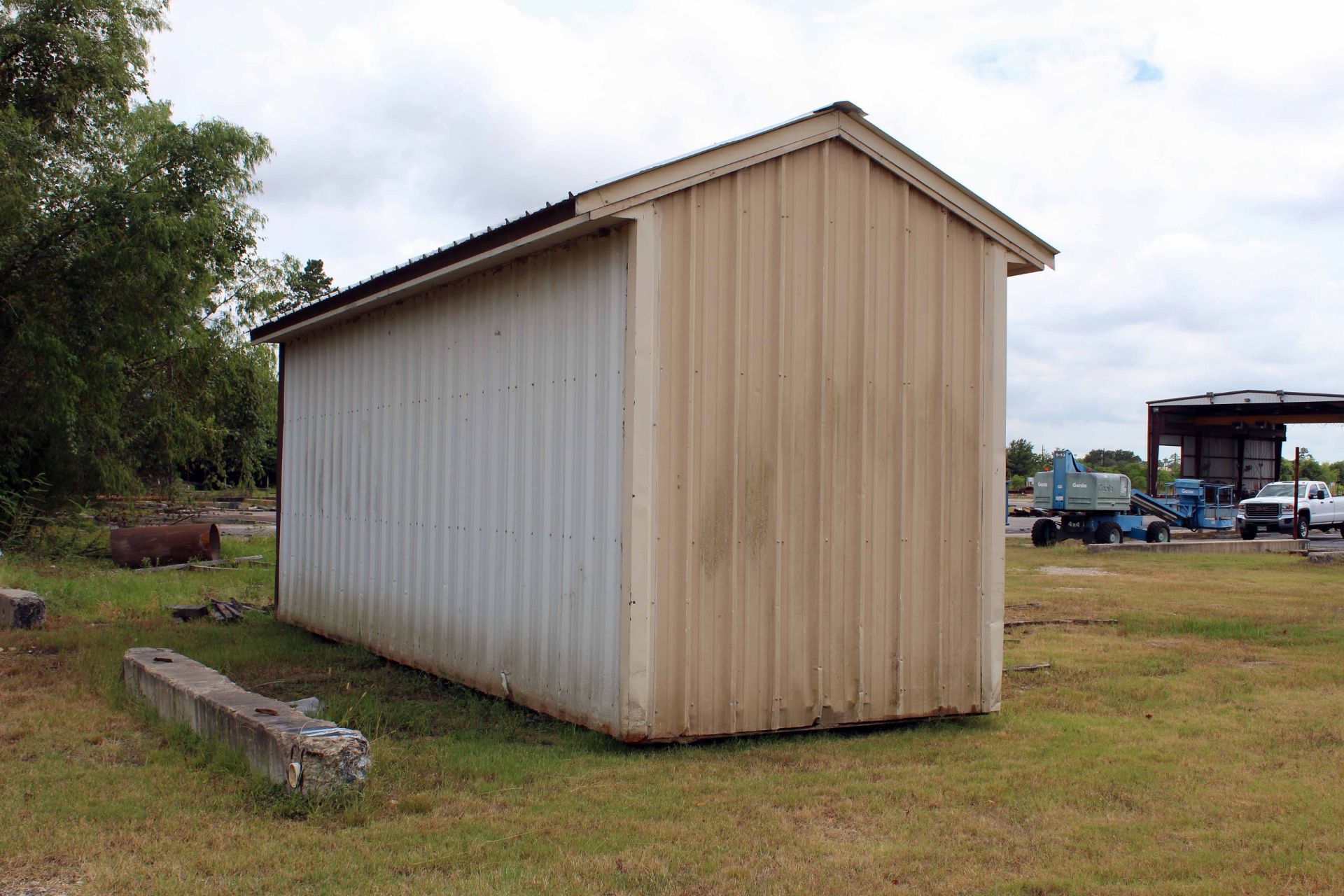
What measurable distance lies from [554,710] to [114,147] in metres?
16.6

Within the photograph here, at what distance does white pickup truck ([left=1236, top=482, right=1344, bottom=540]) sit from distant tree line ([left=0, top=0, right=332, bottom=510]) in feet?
90.4

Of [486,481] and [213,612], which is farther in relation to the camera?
[213,612]

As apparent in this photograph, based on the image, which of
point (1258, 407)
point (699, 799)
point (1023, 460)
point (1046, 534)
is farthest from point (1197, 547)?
point (1023, 460)

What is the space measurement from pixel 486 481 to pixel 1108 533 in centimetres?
2144

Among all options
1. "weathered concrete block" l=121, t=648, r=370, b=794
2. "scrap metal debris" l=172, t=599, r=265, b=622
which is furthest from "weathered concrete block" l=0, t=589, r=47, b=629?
"weathered concrete block" l=121, t=648, r=370, b=794

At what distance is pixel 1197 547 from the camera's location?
79.6 ft

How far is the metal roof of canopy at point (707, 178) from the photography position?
243 inches

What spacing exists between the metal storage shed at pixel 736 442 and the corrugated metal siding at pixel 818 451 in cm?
2

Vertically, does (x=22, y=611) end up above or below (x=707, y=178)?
below

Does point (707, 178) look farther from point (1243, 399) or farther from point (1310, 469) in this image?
point (1310, 469)

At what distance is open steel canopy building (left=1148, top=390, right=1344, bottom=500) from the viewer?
36.3 m

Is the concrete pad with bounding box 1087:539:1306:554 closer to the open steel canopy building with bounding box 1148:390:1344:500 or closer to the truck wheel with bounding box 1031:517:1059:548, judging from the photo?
the truck wheel with bounding box 1031:517:1059:548

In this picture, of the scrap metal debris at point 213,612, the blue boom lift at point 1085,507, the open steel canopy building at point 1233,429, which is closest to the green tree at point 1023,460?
the open steel canopy building at point 1233,429

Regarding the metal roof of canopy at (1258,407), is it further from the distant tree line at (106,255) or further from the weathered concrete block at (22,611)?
the weathered concrete block at (22,611)
